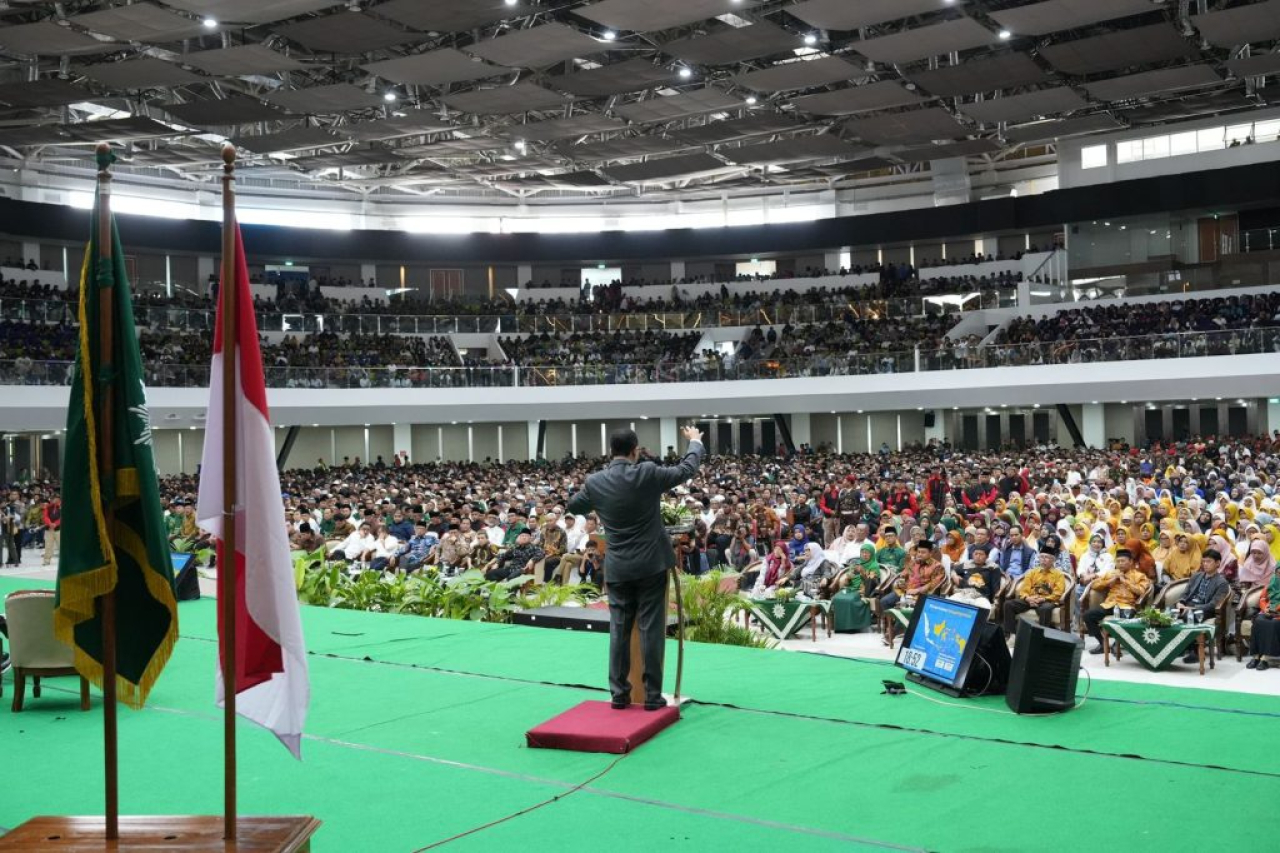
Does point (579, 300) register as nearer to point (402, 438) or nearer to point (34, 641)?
point (402, 438)

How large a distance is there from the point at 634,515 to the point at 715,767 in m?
1.40

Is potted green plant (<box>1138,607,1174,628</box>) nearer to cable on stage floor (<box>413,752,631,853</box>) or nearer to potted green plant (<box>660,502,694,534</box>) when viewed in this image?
potted green plant (<box>660,502,694,534</box>)

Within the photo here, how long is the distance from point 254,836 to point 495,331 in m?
43.0

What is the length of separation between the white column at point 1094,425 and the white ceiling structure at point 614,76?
30.4 ft

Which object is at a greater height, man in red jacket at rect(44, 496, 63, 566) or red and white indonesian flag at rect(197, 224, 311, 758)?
red and white indonesian flag at rect(197, 224, 311, 758)

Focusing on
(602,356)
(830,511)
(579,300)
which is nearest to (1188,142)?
(602,356)

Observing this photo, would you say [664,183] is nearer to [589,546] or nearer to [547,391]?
[547,391]

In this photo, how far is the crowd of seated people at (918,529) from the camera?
11727mm

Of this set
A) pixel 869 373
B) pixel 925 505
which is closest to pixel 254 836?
pixel 925 505

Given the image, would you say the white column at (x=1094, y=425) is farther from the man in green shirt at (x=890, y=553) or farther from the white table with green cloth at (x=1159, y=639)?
the white table with green cloth at (x=1159, y=639)

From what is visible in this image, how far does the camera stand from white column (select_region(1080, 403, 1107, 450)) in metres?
36.2

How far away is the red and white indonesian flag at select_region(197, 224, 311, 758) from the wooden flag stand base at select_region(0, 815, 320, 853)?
0.40m

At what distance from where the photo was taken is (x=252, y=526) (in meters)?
3.98

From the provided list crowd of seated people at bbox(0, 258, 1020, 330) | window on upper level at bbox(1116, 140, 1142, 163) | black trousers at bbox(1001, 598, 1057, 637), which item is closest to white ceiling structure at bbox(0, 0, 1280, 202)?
window on upper level at bbox(1116, 140, 1142, 163)
